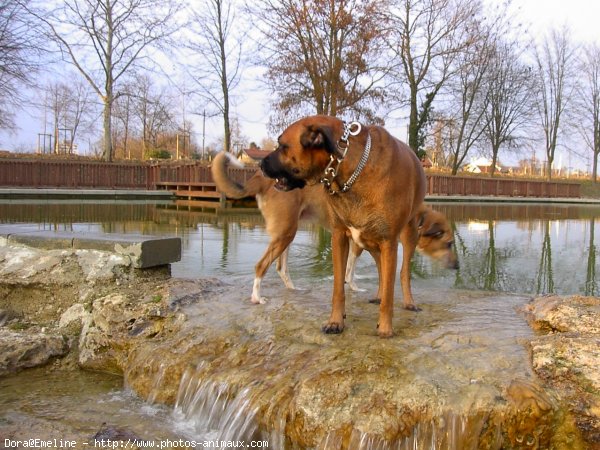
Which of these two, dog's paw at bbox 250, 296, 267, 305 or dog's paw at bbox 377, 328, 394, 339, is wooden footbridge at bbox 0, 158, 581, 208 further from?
dog's paw at bbox 377, 328, 394, 339

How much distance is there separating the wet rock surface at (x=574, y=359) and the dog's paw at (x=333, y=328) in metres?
1.31

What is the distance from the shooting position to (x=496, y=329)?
12.9ft

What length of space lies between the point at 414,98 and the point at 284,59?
1403 cm

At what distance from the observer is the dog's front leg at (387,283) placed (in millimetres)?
3707

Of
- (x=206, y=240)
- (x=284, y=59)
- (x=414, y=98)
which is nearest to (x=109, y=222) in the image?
(x=206, y=240)

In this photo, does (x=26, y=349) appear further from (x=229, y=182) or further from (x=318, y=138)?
(x=318, y=138)

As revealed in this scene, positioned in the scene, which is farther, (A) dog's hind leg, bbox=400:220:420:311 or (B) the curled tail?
(B) the curled tail

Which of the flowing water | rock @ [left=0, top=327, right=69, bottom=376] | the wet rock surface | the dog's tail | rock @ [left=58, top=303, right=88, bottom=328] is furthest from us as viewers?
the dog's tail

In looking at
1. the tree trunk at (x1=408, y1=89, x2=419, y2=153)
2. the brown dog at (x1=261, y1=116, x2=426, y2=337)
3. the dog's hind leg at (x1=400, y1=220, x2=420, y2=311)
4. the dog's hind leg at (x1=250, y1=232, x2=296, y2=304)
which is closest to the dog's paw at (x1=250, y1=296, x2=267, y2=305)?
the dog's hind leg at (x1=250, y1=232, x2=296, y2=304)

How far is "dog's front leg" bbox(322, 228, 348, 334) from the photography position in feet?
12.9

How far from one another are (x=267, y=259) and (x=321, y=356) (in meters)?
2.07

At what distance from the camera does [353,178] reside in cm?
349

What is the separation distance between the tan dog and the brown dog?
1561mm

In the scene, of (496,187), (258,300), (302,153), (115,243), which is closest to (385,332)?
(302,153)
